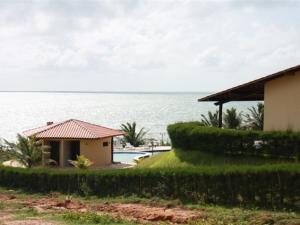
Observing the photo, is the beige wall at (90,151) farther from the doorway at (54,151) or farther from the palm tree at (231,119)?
the palm tree at (231,119)

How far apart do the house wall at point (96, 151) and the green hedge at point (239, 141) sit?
9543 millimetres

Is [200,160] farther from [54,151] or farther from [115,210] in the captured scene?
[54,151]

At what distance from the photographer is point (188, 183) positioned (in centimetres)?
2058

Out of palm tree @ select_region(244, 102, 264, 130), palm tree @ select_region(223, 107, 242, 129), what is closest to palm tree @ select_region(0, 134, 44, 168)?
palm tree @ select_region(223, 107, 242, 129)

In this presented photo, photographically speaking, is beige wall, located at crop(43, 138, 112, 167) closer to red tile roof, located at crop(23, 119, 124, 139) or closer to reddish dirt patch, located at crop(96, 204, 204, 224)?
red tile roof, located at crop(23, 119, 124, 139)

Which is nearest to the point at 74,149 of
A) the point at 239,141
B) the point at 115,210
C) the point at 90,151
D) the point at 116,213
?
the point at 90,151

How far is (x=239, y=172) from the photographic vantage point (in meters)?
19.2

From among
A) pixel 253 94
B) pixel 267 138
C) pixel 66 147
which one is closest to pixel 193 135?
pixel 267 138

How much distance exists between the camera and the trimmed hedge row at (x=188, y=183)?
60.4ft

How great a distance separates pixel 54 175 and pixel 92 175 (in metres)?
2.15

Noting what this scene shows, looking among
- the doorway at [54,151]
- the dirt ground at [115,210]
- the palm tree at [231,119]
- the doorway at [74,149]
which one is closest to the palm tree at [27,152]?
the doorway at [54,151]

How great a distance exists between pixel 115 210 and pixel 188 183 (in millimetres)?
3132

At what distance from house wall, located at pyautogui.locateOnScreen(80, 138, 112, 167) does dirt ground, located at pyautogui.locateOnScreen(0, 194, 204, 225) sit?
11549 millimetres

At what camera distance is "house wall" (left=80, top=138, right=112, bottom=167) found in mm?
34009
